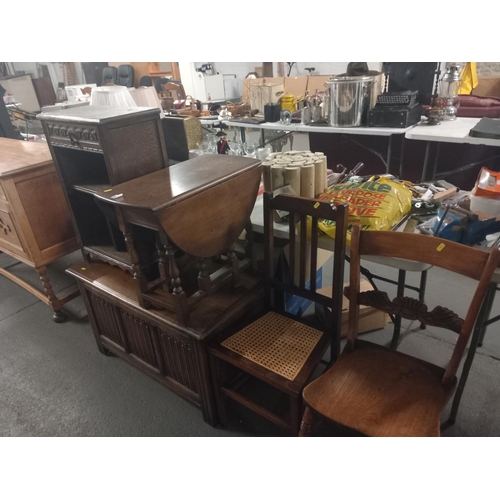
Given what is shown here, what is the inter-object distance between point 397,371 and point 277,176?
0.85m

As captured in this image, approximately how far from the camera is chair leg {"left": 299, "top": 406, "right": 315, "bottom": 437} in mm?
1177

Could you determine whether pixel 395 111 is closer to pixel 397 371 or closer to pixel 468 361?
pixel 468 361

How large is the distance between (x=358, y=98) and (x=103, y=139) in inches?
86.1

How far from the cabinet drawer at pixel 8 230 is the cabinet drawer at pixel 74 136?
0.72 meters

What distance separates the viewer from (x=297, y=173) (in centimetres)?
152

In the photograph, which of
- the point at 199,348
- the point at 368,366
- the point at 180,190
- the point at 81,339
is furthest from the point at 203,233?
the point at 81,339

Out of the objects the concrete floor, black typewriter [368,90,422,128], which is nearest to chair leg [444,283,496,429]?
the concrete floor

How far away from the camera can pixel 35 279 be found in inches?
110

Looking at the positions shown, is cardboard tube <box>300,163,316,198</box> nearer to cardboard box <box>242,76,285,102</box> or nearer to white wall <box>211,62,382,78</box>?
cardboard box <box>242,76,285,102</box>

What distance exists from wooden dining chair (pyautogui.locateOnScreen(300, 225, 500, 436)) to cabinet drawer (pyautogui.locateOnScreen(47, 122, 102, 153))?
99cm

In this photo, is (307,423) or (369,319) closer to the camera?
(307,423)

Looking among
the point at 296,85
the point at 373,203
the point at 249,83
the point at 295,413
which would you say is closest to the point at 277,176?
the point at 373,203

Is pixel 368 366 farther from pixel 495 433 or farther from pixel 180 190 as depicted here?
pixel 180 190

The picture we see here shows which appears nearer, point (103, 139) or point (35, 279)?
point (103, 139)
